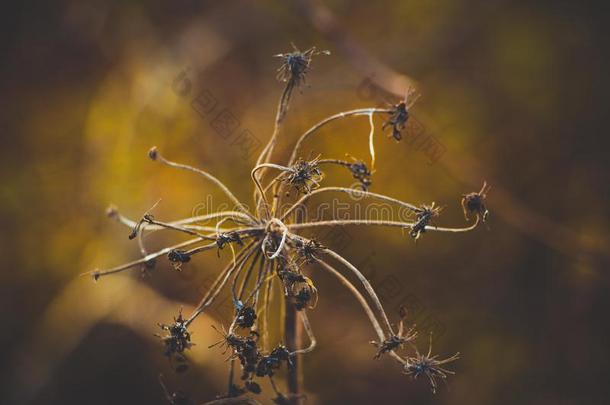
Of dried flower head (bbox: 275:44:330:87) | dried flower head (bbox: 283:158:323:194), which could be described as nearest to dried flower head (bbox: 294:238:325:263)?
dried flower head (bbox: 283:158:323:194)

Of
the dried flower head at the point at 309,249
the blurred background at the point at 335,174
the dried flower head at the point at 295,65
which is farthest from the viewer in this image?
the blurred background at the point at 335,174

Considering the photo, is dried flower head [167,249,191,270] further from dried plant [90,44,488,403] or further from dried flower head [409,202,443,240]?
dried flower head [409,202,443,240]

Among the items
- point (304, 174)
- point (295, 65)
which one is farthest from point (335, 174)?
point (304, 174)

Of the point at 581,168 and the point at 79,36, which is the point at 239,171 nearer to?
the point at 79,36

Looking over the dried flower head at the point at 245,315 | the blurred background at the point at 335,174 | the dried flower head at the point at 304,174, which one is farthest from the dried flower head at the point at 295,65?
the blurred background at the point at 335,174

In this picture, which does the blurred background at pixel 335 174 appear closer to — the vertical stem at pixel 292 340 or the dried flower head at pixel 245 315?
the vertical stem at pixel 292 340

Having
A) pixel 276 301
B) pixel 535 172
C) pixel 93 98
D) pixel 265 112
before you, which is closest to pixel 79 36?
pixel 93 98

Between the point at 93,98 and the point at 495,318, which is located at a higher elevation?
the point at 93,98

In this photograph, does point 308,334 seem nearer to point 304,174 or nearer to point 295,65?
point 304,174
